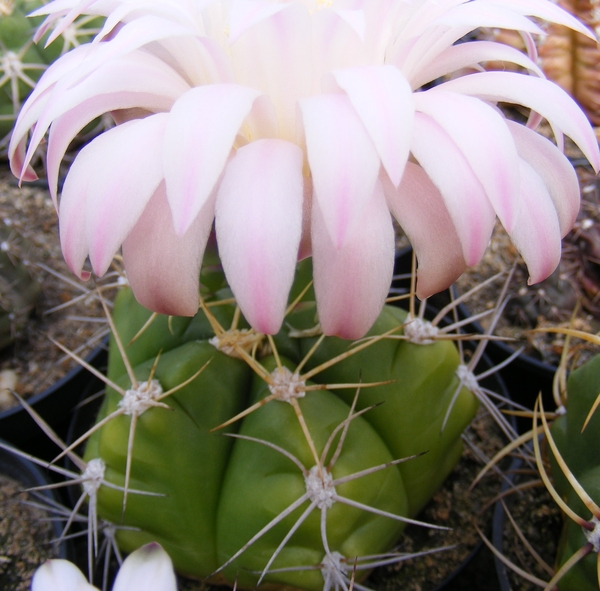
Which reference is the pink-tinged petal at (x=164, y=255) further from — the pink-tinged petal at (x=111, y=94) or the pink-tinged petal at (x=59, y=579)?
the pink-tinged petal at (x=59, y=579)

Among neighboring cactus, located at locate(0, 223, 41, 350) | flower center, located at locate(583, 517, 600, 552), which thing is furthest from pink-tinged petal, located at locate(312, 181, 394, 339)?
neighboring cactus, located at locate(0, 223, 41, 350)

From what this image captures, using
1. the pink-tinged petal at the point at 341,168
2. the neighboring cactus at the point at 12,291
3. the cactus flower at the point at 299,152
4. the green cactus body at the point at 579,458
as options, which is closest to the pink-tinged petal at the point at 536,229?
the cactus flower at the point at 299,152

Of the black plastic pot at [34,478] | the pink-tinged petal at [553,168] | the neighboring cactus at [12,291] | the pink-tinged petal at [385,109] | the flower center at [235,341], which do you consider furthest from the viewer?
the neighboring cactus at [12,291]

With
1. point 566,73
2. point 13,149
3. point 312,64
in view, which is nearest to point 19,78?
point 13,149

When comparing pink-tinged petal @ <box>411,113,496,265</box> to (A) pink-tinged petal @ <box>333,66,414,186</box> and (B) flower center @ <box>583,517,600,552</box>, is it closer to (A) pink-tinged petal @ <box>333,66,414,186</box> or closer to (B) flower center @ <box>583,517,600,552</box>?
(A) pink-tinged petal @ <box>333,66,414,186</box>

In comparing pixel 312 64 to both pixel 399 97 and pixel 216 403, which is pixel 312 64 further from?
pixel 216 403

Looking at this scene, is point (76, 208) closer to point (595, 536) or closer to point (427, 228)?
point (427, 228)
